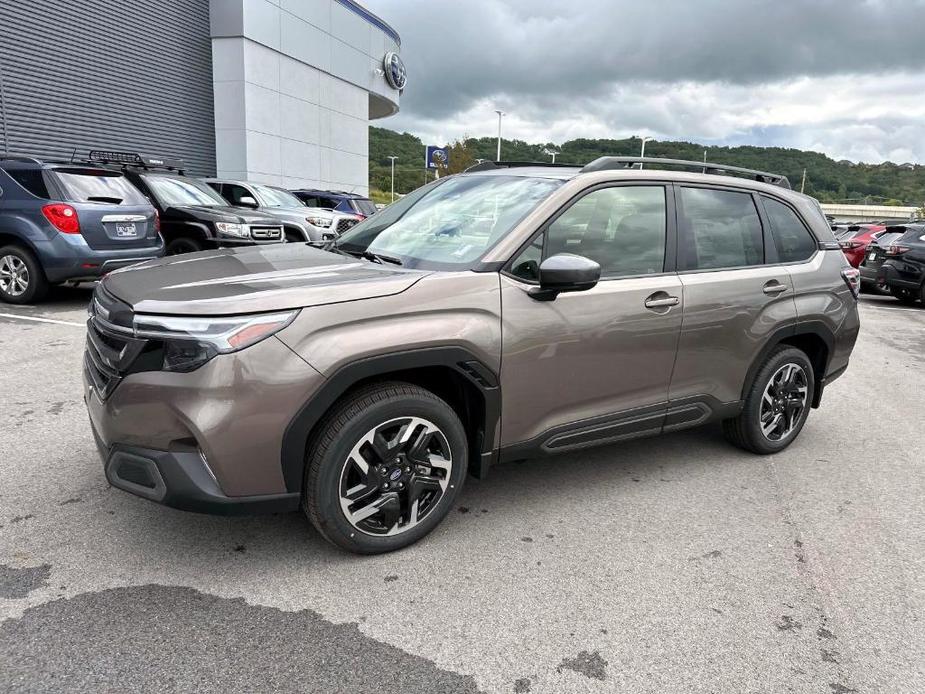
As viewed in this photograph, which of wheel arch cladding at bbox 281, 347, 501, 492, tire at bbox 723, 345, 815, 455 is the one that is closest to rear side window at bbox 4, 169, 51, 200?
wheel arch cladding at bbox 281, 347, 501, 492

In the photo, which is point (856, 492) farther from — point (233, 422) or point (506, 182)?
point (233, 422)

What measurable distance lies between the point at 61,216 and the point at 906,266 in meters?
13.6

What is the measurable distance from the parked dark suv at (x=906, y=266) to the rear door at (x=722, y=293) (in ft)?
33.2

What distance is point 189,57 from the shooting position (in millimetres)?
19312

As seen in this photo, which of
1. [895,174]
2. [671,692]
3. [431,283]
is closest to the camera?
[671,692]

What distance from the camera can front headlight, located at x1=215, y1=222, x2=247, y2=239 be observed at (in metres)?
9.62

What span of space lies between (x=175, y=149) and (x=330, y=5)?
9.15 metres

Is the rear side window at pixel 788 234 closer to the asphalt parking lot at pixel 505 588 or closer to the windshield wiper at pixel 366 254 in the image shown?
the asphalt parking lot at pixel 505 588

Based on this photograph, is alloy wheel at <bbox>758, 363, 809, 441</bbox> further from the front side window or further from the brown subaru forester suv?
the front side window

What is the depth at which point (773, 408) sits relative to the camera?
4250 millimetres

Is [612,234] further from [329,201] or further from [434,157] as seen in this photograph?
[434,157]

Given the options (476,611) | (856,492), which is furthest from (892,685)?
(856,492)

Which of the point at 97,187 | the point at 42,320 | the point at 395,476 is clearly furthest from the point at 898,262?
the point at 42,320

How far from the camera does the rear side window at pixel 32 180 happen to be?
768cm
